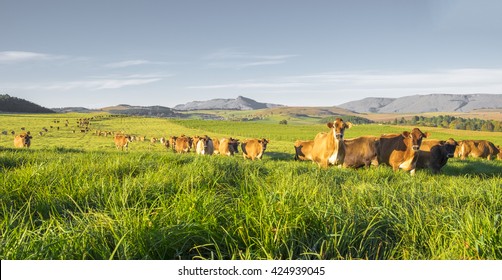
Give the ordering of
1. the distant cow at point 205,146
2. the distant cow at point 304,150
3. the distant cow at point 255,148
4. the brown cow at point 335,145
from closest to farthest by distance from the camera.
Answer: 1. the brown cow at point 335,145
2. the distant cow at point 304,150
3. the distant cow at point 255,148
4. the distant cow at point 205,146

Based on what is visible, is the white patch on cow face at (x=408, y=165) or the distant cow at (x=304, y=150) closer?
the white patch on cow face at (x=408, y=165)

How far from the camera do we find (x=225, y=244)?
2.81 meters

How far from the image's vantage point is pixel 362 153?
1341 centimetres

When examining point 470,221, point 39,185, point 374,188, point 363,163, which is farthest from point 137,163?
point 363,163

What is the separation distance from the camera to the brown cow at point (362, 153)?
43.5 feet

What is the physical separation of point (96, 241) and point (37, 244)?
0.48 meters

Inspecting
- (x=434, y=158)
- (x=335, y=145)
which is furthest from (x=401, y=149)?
(x=335, y=145)

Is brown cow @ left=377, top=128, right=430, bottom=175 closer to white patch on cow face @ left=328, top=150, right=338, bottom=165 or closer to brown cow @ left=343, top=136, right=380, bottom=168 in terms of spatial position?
brown cow @ left=343, top=136, right=380, bottom=168

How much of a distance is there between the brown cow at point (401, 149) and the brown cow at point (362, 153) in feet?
0.89

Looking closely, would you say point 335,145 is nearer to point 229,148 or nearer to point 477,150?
point 229,148

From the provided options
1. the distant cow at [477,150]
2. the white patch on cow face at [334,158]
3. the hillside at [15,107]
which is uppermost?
the hillside at [15,107]

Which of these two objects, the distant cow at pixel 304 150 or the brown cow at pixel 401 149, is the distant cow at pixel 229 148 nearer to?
the distant cow at pixel 304 150

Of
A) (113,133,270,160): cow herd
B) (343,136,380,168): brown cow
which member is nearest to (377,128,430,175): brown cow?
(343,136,380,168): brown cow

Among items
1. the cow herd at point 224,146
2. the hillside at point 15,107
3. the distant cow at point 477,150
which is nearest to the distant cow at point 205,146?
the cow herd at point 224,146
